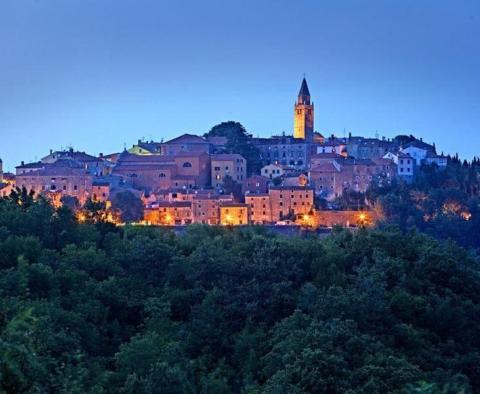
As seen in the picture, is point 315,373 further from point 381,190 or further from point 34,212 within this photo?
point 381,190

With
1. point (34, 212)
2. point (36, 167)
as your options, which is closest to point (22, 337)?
point (34, 212)

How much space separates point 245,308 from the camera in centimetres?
1650

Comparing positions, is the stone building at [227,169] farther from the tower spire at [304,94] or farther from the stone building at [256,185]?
the tower spire at [304,94]

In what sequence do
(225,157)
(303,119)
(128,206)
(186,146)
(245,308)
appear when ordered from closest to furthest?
(245,308), (128,206), (225,157), (186,146), (303,119)

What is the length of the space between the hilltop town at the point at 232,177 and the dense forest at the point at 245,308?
17.7 m

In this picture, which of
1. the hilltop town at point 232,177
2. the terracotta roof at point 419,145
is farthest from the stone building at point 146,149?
the terracotta roof at point 419,145

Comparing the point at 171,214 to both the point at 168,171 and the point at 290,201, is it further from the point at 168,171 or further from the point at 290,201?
the point at 290,201

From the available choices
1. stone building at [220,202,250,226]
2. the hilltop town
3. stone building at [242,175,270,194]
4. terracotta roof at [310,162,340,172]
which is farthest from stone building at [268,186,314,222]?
terracotta roof at [310,162,340,172]

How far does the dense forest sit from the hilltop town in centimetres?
1767

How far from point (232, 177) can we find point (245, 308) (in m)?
27.5

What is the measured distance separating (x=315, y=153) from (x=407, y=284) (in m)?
32.0

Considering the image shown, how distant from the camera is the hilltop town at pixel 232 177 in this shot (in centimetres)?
3988

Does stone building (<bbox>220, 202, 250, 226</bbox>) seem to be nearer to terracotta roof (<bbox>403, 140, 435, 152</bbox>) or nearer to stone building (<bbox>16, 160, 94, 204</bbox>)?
stone building (<bbox>16, 160, 94, 204</bbox>)

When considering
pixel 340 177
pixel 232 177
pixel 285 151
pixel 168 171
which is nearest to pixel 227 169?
pixel 232 177
